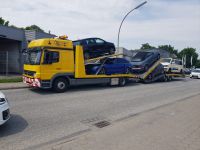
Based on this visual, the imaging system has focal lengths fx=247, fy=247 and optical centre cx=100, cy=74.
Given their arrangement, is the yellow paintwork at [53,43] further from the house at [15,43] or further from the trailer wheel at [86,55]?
the house at [15,43]

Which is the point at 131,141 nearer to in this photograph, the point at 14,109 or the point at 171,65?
the point at 14,109

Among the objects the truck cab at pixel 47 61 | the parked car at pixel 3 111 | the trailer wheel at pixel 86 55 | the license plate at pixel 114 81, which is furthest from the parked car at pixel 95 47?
the parked car at pixel 3 111

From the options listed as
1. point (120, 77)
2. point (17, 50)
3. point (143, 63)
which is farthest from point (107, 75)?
point (17, 50)

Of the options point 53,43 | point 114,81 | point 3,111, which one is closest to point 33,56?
point 53,43

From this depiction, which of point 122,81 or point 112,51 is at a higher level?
point 112,51

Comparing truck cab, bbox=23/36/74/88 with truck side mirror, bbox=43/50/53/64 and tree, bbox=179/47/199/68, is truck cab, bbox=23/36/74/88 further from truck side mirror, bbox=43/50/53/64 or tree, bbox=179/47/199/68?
tree, bbox=179/47/199/68

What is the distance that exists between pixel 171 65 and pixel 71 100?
55.9 feet

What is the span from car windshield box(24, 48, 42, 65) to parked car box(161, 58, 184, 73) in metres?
15.2

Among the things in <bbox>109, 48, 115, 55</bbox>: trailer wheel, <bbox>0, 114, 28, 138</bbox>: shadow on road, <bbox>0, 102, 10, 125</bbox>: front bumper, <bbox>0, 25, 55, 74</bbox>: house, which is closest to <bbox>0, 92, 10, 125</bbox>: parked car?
<bbox>0, 102, 10, 125</bbox>: front bumper

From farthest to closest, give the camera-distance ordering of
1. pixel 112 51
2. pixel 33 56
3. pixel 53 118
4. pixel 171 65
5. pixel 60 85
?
1. pixel 171 65
2. pixel 112 51
3. pixel 60 85
4. pixel 33 56
5. pixel 53 118

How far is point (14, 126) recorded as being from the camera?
6.52 m

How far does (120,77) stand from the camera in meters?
17.3

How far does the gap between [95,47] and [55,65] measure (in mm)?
3581

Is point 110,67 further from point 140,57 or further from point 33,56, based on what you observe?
point 140,57
